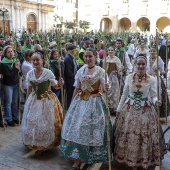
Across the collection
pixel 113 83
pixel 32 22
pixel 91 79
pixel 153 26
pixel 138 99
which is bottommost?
pixel 113 83

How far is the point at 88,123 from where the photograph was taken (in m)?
3.54

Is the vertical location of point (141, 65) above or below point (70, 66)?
above

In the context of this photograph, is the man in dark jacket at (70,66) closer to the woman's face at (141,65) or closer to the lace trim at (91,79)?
the lace trim at (91,79)

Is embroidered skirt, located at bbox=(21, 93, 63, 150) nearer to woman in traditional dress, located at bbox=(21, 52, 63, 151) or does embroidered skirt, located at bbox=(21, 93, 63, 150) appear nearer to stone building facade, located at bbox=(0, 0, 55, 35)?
woman in traditional dress, located at bbox=(21, 52, 63, 151)

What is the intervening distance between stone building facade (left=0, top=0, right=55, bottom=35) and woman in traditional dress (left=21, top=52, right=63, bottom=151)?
67.8ft

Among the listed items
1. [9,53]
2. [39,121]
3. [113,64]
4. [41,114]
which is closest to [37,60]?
[41,114]

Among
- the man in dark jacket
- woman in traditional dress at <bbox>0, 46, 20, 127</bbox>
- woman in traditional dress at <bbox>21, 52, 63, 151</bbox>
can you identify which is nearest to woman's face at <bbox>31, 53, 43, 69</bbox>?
woman in traditional dress at <bbox>21, 52, 63, 151</bbox>

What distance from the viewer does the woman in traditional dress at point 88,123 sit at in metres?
Answer: 3.51

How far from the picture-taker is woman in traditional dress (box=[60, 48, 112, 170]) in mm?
3512

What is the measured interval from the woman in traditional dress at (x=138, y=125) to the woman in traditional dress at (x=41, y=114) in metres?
1.03

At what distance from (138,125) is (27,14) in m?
25.8

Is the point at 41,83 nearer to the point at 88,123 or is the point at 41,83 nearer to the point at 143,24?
the point at 88,123

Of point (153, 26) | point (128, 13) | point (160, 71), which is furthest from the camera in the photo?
point (128, 13)

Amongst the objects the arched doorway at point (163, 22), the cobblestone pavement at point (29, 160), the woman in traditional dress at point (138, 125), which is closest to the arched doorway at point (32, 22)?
the arched doorway at point (163, 22)
